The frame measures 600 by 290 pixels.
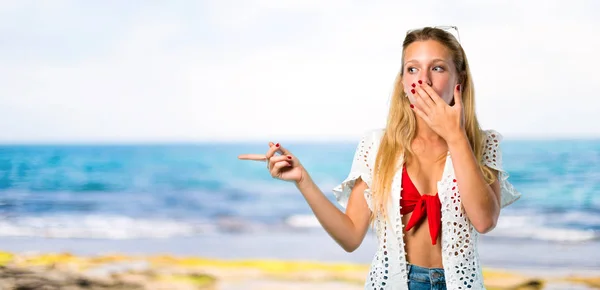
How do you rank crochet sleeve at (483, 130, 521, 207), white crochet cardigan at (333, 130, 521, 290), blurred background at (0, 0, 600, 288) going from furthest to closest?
blurred background at (0, 0, 600, 288) < crochet sleeve at (483, 130, 521, 207) < white crochet cardigan at (333, 130, 521, 290)

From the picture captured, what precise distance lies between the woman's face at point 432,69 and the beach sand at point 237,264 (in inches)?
169

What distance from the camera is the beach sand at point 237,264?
20.5 feet

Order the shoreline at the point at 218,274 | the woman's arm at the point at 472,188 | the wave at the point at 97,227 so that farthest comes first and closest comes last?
the wave at the point at 97,227 → the shoreline at the point at 218,274 → the woman's arm at the point at 472,188

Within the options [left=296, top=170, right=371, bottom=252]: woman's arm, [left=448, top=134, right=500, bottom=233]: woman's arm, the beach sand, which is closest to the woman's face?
[left=448, top=134, right=500, bottom=233]: woman's arm

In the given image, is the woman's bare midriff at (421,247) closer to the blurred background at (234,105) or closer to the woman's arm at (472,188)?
the woman's arm at (472,188)

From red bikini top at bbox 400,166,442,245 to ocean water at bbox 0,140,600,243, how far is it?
671cm

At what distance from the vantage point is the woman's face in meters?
1.95

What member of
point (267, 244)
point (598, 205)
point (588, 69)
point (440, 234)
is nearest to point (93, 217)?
point (267, 244)

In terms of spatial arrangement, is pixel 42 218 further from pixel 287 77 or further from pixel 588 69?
pixel 588 69

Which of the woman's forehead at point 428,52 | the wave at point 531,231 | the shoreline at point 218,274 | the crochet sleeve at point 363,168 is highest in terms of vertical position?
the woman's forehead at point 428,52

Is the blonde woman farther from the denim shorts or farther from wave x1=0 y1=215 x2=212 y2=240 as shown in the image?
wave x1=0 y1=215 x2=212 y2=240

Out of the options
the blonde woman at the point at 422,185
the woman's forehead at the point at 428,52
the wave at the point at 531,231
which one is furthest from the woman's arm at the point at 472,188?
the wave at the point at 531,231

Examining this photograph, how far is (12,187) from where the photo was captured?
13039mm

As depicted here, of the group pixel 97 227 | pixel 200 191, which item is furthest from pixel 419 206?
pixel 200 191
